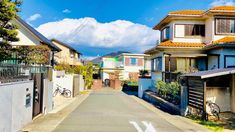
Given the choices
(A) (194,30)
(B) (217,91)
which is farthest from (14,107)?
(A) (194,30)

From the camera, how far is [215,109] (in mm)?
15695

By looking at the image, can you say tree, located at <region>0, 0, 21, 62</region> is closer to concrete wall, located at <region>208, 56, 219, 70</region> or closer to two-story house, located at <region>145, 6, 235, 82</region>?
two-story house, located at <region>145, 6, 235, 82</region>

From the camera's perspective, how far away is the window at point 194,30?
30.2 metres

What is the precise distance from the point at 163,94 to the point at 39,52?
1113 cm

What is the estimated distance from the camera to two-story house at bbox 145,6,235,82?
26552mm

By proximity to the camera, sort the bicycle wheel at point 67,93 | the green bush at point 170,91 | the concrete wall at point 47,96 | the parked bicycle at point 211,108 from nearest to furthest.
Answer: the concrete wall at point 47,96 < the parked bicycle at point 211,108 < the green bush at point 170,91 < the bicycle wheel at point 67,93

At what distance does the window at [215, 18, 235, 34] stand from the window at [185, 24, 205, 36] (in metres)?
2.09

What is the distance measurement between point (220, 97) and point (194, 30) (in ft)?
49.8

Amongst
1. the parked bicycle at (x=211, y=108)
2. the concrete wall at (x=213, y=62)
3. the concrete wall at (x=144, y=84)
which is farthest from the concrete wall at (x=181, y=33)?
the parked bicycle at (x=211, y=108)

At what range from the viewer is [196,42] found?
30.1 m

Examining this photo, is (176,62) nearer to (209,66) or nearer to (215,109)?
(209,66)

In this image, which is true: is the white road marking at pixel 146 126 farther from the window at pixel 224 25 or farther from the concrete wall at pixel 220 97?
the window at pixel 224 25

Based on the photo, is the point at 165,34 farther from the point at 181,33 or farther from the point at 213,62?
the point at 213,62

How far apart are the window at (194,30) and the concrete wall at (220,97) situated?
580 inches
